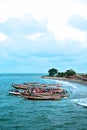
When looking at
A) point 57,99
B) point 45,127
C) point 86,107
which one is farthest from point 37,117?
point 57,99

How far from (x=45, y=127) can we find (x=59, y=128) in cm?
219

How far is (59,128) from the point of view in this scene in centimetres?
4975

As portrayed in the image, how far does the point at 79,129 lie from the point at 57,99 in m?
39.7

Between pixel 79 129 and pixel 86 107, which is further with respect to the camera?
pixel 86 107

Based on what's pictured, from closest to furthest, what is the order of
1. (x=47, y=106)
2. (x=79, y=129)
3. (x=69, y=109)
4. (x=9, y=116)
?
1. (x=79, y=129)
2. (x=9, y=116)
3. (x=69, y=109)
4. (x=47, y=106)

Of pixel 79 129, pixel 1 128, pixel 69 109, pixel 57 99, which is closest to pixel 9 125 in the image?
pixel 1 128

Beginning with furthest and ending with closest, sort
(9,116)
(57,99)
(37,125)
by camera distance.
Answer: (57,99) < (9,116) < (37,125)

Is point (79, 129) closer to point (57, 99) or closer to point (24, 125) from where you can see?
point (24, 125)

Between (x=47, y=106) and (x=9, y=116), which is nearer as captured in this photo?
(x=9, y=116)

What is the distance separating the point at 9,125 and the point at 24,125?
2.22 meters

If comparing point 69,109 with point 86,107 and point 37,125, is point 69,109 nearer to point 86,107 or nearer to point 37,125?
point 86,107

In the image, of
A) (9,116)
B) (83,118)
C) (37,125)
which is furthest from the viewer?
(9,116)

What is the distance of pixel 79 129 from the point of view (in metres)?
48.8

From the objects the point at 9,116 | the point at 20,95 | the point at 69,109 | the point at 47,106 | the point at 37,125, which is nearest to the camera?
the point at 37,125
